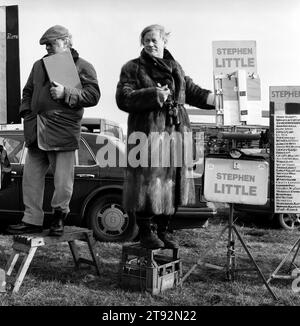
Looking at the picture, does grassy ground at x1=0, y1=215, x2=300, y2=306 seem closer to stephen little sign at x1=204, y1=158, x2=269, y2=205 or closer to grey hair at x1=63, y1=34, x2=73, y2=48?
stephen little sign at x1=204, y1=158, x2=269, y2=205

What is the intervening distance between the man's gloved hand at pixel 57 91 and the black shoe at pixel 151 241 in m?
1.22

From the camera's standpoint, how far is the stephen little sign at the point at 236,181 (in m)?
3.49

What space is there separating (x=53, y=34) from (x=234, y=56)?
4.69 feet

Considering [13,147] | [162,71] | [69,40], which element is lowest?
[13,147]

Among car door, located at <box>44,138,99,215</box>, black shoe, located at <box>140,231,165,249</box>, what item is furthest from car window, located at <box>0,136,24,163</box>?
black shoe, located at <box>140,231,165,249</box>

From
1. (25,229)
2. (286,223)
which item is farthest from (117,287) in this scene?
(286,223)

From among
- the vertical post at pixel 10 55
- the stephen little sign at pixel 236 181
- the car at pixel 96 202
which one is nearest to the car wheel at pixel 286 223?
the car at pixel 96 202

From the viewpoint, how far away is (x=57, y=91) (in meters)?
3.37

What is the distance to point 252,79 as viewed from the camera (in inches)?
141

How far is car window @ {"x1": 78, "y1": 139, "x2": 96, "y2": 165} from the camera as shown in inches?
226

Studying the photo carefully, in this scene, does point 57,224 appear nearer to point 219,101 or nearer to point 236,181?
point 236,181

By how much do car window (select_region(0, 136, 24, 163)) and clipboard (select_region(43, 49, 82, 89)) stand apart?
8.37ft

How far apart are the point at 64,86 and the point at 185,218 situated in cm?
272
